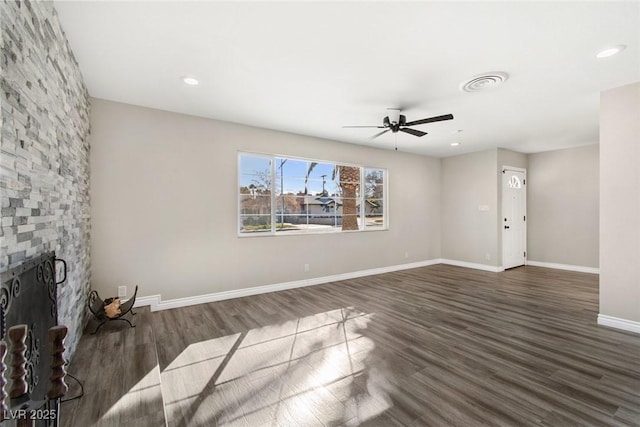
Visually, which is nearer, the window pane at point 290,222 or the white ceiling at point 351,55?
the white ceiling at point 351,55

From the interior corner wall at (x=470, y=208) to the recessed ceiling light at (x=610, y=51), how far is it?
3.83 meters

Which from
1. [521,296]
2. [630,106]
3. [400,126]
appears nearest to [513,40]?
[400,126]

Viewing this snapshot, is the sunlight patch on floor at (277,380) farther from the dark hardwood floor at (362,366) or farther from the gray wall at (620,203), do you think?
the gray wall at (620,203)

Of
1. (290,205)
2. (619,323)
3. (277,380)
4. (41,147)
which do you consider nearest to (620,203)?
(619,323)

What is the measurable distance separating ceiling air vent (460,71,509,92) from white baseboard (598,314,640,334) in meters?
2.91

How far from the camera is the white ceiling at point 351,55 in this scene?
200cm

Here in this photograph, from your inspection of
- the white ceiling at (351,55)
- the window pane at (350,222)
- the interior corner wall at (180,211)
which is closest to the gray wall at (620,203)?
the white ceiling at (351,55)

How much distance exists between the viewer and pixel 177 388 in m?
2.15

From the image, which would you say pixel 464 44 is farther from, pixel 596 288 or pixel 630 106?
pixel 596 288

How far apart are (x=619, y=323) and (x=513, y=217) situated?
3738 mm

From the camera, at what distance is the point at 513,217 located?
256 inches

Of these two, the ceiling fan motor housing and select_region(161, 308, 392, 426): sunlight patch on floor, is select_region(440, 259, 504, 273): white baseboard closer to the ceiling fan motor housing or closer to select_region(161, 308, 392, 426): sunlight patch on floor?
the ceiling fan motor housing

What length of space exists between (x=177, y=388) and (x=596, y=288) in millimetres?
6263

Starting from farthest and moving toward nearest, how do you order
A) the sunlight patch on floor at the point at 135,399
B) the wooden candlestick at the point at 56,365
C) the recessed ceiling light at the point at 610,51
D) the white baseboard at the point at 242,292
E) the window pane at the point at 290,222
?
the window pane at the point at 290,222
the white baseboard at the point at 242,292
the recessed ceiling light at the point at 610,51
the sunlight patch on floor at the point at 135,399
the wooden candlestick at the point at 56,365
